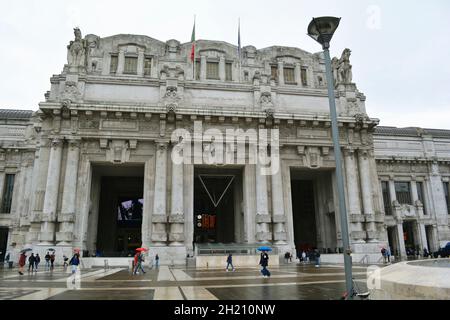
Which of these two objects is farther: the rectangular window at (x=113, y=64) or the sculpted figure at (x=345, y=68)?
the sculpted figure at (x=345, y=68)

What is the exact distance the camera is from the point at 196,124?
101 feet

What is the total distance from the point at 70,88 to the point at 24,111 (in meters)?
18.3

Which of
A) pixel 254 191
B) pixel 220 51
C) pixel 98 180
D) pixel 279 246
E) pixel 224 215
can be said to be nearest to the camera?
pixel 279 246

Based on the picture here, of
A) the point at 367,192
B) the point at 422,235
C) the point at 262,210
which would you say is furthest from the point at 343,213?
the point at 422,235

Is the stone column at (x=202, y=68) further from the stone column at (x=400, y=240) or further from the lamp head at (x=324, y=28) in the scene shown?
the stone column at (x=400, y=240)

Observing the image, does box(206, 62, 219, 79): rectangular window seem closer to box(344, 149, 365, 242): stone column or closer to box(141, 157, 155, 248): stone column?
box(141, 157, 155, 248): stone column

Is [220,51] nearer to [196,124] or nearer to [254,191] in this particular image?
[196,124]

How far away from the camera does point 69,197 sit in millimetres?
27953

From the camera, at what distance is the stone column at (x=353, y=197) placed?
102 ft

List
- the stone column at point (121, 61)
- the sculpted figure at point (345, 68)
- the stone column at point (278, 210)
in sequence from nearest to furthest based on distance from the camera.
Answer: the stone column at point (278, 210) < the stone column at point (121, 61) < the sculpted figure at point (345, 68)

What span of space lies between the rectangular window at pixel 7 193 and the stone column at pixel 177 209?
22386 millimetres

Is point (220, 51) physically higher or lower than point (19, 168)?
higher

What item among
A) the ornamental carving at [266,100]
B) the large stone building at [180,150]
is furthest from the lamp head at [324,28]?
the ornamental carving at [266,100]
